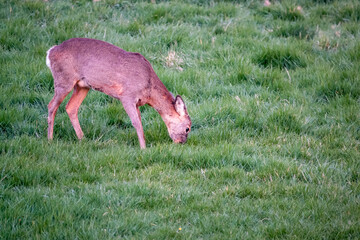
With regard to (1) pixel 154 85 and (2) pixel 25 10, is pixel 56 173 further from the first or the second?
(2) pixel 25 10

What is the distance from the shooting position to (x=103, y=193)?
553cm

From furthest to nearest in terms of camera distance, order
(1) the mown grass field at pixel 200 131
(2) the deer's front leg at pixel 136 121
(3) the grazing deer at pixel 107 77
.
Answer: (3) the grazing deer at pixel 107 77 < (2) the deer's front leg at pixel 136 121 < (1) the mown grass field at pixel 200 131

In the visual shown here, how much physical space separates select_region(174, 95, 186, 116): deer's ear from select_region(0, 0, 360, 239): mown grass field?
0.46m

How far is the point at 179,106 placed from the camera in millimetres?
7621

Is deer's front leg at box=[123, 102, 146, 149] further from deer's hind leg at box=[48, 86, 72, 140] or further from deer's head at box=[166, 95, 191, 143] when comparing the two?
deer's hind leg at box=[48, 86, 72, 140]

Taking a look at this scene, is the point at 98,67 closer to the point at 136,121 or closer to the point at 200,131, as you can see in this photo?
the point at 136,121

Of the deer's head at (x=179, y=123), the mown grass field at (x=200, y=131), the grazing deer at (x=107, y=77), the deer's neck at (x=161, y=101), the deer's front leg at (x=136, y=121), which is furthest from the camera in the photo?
the deer's neck at (x=161, y=101)

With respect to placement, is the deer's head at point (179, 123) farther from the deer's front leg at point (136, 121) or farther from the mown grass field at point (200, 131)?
the deer's front leg at point (136, 121)

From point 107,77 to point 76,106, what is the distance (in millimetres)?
834

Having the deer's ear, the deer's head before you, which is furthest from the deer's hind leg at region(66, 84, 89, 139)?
the deer's ear

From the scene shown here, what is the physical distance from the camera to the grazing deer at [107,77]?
24.1 feet

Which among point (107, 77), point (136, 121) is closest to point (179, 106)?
point (136, 121)

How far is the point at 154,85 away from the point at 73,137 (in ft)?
4.89

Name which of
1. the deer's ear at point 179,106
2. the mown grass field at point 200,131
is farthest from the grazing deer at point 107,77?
the mown grass field at point 200,131
